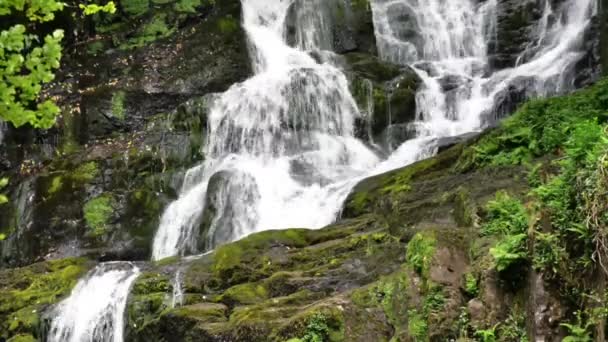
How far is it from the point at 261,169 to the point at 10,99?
40.5 feet

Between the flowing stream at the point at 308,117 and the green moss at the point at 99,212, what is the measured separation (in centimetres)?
175

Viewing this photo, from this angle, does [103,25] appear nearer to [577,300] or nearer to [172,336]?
[172,336]

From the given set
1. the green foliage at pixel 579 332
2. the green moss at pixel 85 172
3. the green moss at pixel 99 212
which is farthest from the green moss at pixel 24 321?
the green foliage at pixel 579 332

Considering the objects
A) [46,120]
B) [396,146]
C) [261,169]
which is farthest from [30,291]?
[396,146]

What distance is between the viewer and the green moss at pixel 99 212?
59.0ft

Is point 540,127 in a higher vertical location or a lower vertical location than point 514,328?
higher

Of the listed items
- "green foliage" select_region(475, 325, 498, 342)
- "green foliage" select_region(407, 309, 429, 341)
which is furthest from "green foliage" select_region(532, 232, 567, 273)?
"green foliage" select_region(407, 309, 429, 341)

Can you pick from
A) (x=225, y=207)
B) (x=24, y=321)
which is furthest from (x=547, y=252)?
(x=225, y=207)

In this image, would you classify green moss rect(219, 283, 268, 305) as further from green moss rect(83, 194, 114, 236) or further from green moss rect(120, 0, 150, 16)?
green moss rect(120, 0, 150, 16)

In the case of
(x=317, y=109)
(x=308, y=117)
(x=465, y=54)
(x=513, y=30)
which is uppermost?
(x=513, y=30)

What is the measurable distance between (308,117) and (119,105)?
6213 mm

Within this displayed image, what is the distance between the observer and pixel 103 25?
25.1 metres

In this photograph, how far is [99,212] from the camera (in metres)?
18.2

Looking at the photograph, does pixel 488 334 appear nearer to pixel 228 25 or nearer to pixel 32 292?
pixel 32 292
